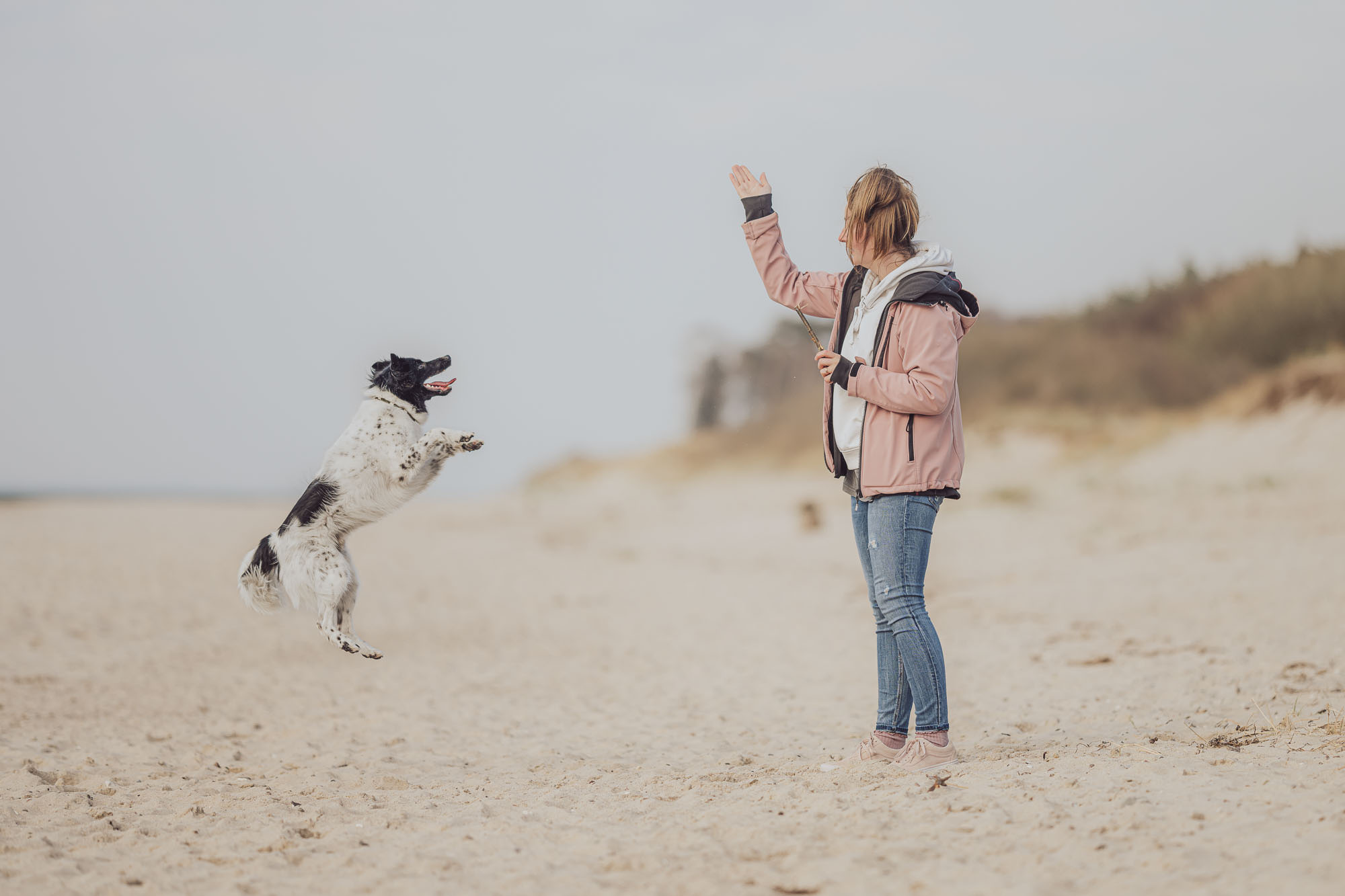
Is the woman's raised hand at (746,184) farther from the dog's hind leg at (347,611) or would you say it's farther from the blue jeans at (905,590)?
the dog's hind leg at (347,611)

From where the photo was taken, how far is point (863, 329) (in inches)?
159

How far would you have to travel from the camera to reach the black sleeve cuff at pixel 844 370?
12.6 feet

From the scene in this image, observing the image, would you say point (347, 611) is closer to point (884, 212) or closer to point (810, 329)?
point (810, 329)

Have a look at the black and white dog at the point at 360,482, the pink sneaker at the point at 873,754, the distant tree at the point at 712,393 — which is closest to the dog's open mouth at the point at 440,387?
the black and white dog at the point at 360,482

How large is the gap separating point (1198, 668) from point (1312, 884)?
4323mm

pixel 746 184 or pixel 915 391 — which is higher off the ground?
pixel 746 184

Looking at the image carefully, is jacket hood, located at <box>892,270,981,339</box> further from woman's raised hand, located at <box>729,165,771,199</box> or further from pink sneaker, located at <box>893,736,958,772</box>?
pink sneaker, located at <box>893,736,958,772</box>

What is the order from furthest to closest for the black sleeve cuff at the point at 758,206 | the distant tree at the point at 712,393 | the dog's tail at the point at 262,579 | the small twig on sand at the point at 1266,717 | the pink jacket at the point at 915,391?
the distant tree at the point at 712,393 → the small twig on sand at the point at 1266,717 → the dog's tail at the point at 262,579 → the black sleeve cuff at the point at 758,206 → the pink jacket at the point at 915,391

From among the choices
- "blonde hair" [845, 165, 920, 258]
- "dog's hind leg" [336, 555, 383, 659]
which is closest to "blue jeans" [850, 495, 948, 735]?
"blonde hair" [845, 165, 920, 258]

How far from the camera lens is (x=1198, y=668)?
22.0ft

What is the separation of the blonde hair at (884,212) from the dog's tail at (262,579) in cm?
293

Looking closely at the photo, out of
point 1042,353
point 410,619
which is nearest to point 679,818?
point 410,619

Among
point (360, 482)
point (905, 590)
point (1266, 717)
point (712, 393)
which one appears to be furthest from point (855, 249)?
point (712, 393)

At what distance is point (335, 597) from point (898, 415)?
2485 mm
